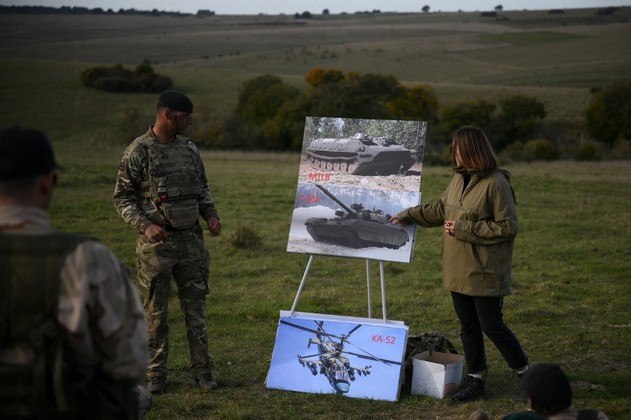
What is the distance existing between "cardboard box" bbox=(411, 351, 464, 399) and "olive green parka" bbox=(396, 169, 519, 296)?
2.11 ft

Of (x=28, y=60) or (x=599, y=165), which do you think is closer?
(x=599, y=165)

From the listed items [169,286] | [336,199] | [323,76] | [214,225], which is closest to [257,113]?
[323,76]

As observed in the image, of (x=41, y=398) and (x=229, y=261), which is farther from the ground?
(x=41, y=398)

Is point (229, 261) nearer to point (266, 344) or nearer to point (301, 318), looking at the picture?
point (266, 344)

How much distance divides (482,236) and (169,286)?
2524 mm

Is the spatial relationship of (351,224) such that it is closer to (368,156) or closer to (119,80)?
(368,156)

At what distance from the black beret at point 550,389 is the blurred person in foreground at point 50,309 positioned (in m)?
1.96

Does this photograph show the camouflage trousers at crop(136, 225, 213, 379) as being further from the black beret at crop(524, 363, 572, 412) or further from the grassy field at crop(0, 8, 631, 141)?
the grassy field at crop(0, 8, 631, 141)

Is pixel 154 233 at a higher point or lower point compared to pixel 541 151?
higher

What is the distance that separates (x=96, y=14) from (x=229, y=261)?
3267 inches

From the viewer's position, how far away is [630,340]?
8.30 m

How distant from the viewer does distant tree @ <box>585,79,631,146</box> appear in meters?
44.2

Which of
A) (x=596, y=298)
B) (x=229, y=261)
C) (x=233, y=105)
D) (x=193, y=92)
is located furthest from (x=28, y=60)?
(x=596, y=298)

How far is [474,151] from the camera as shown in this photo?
20.6ft
